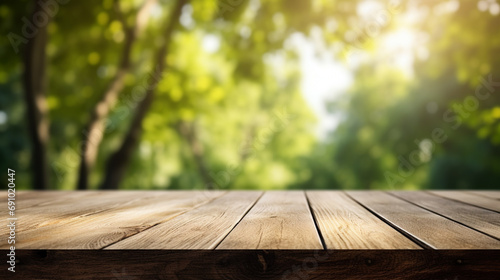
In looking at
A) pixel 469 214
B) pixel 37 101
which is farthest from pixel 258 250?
pixel 37 101

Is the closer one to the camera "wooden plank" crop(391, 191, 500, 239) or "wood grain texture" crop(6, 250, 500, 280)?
"wood grain texture" crop(6, 250, 500, 280)

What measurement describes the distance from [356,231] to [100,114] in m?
6.04

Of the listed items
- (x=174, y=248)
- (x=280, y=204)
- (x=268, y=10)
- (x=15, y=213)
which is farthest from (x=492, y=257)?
(x=268, y=10)

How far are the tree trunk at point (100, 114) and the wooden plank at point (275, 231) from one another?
5315mm

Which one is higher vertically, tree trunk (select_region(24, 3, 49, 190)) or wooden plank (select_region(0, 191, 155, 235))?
tree trunk (select_region(24, 3, 49, 190))

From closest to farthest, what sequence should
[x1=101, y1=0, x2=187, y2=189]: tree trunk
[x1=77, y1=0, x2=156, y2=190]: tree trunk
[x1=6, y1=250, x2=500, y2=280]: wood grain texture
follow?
[x1=6, y1=250, x2=500, y2=280]: wood grain texture
[x1=77, y1=0, x2=156, y2=190]: tree trunk
[x1=101, y1=0, x2=187, y2=189]: tree trunk

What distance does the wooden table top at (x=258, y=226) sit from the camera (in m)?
1.28

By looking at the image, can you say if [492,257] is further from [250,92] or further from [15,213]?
[250,92]

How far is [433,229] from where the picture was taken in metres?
1.51

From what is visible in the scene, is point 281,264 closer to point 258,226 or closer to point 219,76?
point 258,226

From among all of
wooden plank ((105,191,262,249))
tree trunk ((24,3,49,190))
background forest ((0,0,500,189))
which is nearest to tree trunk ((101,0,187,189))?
background forest ((0,0,500,189))

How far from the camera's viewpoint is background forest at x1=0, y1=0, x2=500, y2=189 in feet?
23.0

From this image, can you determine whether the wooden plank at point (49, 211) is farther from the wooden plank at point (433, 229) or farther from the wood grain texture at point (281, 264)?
the wooden plank at point (433, 229)

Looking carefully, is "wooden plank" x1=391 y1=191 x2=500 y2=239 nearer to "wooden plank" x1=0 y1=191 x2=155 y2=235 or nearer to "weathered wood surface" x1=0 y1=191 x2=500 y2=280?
"weathered wood surface" x1=0 y1=191 x2=500 y2=280
